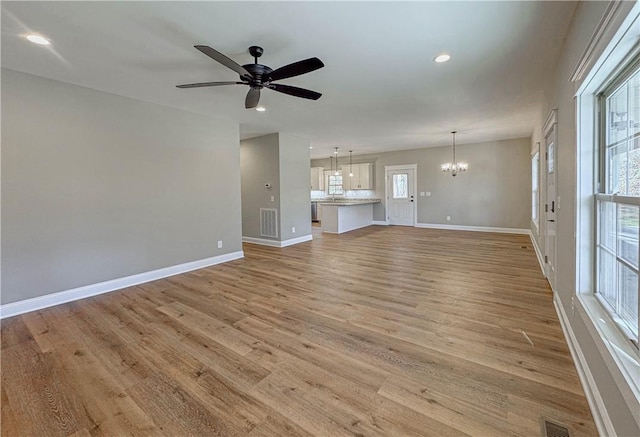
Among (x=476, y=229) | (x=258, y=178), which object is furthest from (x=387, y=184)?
(x=258, y=178)

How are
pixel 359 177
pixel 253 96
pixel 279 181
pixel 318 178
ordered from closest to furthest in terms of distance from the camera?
pixel 253 96, pixel 279 181, pixel 359 177, pixel 318 178

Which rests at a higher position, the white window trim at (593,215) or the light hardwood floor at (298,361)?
the white window trim at (593,215)

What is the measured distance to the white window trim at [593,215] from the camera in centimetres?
123

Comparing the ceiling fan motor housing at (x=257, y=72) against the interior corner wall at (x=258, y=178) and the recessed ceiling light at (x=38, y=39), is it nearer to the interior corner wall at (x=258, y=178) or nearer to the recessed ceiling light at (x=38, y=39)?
the recessed ceiling light at (x=38, y=39)

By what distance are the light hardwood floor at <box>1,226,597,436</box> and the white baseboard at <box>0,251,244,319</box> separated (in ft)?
0.56

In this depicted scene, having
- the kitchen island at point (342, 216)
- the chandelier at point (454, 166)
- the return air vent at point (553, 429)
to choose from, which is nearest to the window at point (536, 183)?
the chandelier at point (454, 166)

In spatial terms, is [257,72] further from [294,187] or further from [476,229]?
[476,229]

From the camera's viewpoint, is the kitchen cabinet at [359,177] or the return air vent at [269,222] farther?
the kitchen cabinet at [359,177]

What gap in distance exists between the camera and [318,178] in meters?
11.1

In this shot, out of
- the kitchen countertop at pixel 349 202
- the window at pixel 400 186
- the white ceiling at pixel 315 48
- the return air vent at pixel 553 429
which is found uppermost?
the white ceiling at pixel 315 48

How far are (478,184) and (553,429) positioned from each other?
300 inches

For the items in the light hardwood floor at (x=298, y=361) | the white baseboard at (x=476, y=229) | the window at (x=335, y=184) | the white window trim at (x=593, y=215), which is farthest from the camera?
the window at (x=335, y=184)

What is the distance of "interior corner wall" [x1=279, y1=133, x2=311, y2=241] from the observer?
6375 millimetres

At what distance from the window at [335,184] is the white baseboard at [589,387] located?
8682mm
